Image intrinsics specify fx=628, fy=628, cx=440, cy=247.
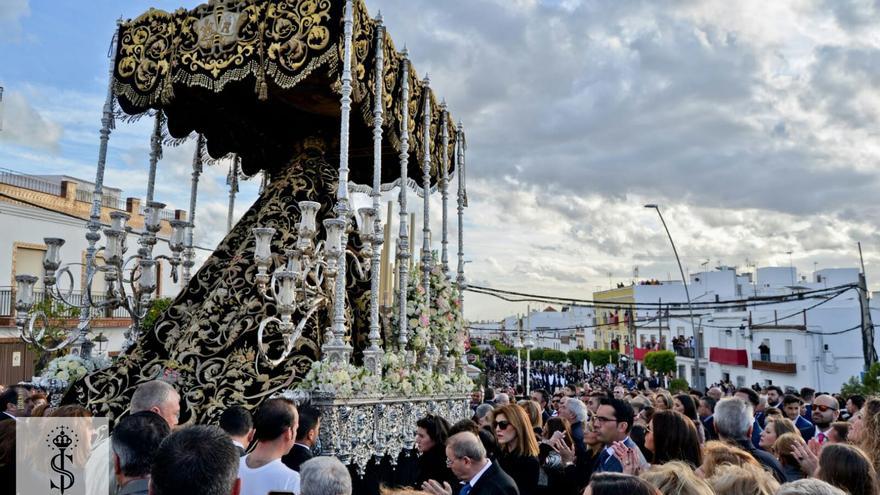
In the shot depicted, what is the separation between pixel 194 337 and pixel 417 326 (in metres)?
3.03

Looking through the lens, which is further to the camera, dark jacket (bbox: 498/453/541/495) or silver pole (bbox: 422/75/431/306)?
silver pole (bbox: 422/75/431/306)

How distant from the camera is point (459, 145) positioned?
471 inches

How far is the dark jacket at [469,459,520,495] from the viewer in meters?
3.94

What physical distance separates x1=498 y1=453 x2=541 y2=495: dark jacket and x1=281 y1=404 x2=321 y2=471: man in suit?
1.61 metres

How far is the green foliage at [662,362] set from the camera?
44.2 meters

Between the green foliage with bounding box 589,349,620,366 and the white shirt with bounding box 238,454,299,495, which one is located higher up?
the white shirt with bounding box 238,454,299,495

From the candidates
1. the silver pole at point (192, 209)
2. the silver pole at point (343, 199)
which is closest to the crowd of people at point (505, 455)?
the silver pole at point (343, 199)

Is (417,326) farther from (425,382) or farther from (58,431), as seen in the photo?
(58,431)

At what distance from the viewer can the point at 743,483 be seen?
2.87m

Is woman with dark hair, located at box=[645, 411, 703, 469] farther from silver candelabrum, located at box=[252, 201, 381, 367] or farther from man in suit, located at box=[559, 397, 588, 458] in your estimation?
silver candelabrum, located at box=[252, 201, 381, 367]

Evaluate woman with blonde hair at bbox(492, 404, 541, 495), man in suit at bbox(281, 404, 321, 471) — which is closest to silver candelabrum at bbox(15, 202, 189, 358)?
man in suit at bbox(281, 404, 321, 471)

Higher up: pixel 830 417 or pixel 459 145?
pixel 459 145

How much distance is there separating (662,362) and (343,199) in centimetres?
4187

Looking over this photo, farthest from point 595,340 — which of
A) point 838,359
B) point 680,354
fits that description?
point 838,359
